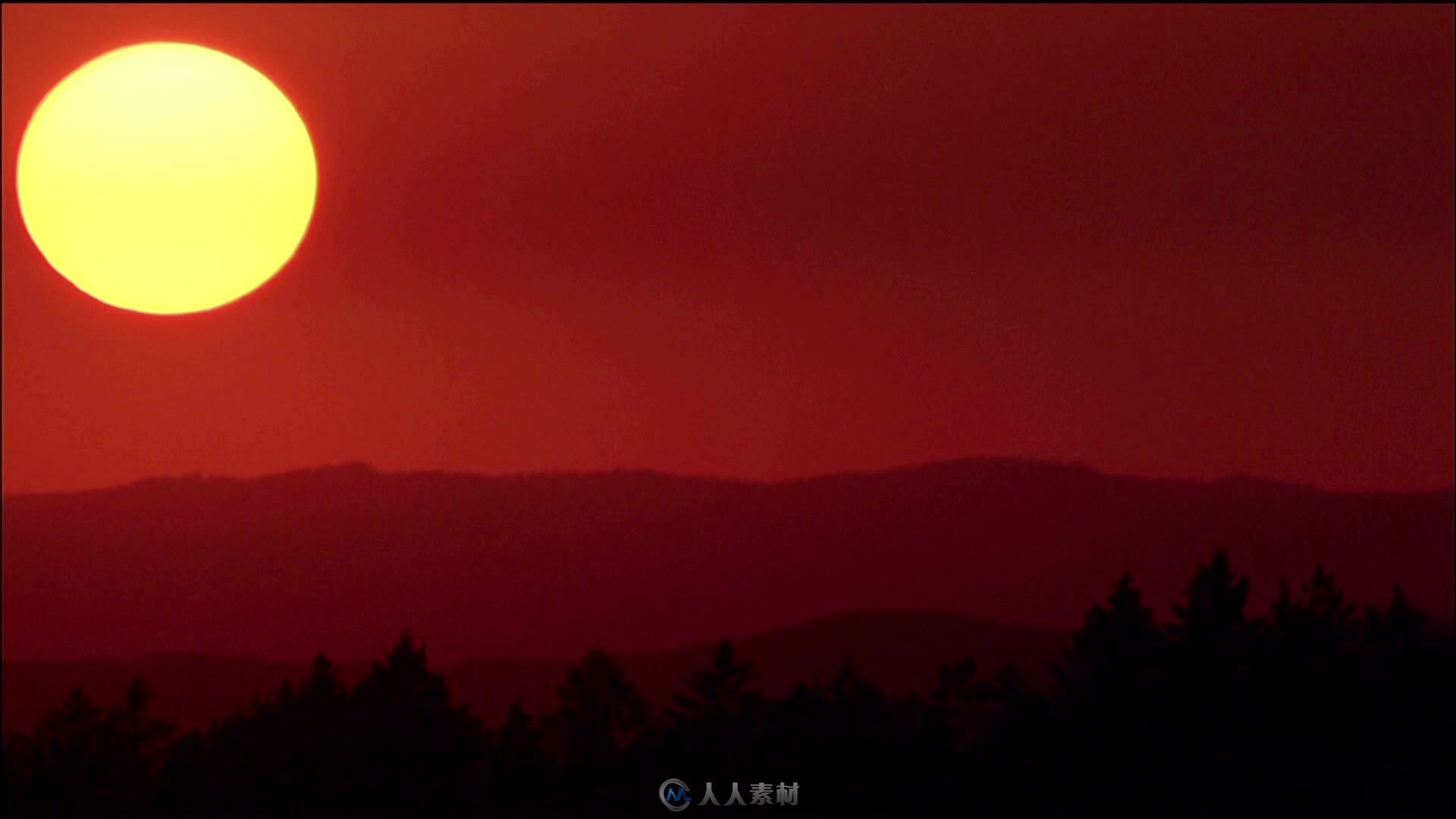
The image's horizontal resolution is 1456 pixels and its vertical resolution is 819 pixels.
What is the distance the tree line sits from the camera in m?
22.4

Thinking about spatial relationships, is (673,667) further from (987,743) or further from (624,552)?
(987,743)

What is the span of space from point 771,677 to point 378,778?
38616 millimetres

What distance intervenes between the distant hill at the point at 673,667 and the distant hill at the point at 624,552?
0.99 m

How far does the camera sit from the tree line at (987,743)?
22391 millimetres

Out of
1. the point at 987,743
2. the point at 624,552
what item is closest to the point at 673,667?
the point at 624,552

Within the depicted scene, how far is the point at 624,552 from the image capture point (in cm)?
7219

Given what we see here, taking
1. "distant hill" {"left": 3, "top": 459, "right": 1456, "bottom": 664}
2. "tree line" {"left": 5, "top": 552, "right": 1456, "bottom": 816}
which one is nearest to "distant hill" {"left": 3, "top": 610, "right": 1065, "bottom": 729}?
"distant hill" {"left": 3, "top": 459, "right": 1456, "bottom": 664}

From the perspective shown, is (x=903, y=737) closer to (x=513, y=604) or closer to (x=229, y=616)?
(x=513, y=604)

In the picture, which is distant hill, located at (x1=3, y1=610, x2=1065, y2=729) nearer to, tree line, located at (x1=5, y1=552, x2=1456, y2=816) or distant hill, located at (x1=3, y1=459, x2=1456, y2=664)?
distant hill, located at (x1=3, y1=459, x2=1456, y2=664)

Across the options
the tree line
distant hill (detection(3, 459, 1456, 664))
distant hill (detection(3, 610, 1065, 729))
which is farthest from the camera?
distant hill (detection(3, 610, 1065, 729))

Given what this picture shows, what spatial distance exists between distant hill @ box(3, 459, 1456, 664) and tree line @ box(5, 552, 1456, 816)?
21467mm

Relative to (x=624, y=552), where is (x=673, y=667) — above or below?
below

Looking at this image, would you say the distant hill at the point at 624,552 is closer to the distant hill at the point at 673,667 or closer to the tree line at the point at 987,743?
the distant hill at the point at 673,667

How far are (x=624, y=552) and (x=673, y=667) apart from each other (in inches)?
420
